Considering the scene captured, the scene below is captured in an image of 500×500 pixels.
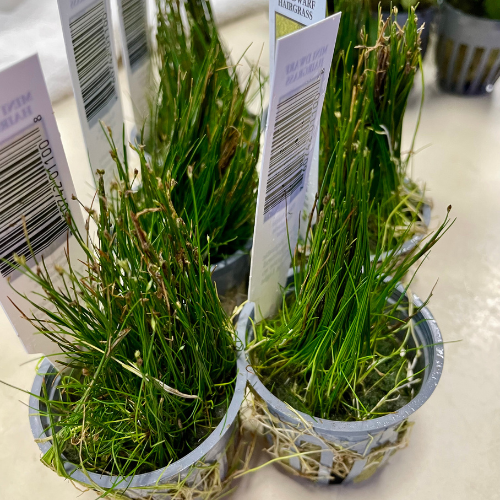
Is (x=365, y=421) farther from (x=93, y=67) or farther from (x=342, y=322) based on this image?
(x=93, y=67)

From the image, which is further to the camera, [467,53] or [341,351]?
[467,53]

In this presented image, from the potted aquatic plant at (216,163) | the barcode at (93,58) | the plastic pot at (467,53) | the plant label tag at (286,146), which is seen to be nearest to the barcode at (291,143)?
the plant label tag at (286,146)

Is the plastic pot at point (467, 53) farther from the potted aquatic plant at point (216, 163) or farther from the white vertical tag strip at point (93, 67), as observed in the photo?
the white vertical tag strip at point (93, 67)

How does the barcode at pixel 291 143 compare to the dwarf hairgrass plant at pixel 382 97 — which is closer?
the barcode at pixel 291 143

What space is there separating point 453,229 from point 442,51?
0.45 meters

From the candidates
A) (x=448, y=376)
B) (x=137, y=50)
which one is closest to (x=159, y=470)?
(x=448, y=376)

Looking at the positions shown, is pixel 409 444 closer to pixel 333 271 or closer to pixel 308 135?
pixel 333 271

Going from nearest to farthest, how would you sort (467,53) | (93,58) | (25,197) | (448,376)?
(25,197)
(93,58)
(448,376)
(467,53)

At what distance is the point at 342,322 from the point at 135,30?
0.47 m

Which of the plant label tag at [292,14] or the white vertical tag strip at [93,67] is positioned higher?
the plant label tag at [292,14]

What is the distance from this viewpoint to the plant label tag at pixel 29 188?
299 millimetres

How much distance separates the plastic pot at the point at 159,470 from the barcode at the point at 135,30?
0.42 metres

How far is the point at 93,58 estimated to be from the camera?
1.54 feet

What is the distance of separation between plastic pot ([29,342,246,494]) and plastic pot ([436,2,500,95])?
31.9 inches
